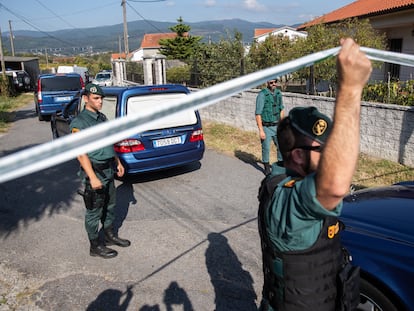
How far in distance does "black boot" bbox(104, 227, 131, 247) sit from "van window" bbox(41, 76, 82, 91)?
38.2 feet

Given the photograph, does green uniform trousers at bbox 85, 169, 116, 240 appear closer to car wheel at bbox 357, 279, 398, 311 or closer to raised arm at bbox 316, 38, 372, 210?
car wheel at bbox 357, 279, 398, 311

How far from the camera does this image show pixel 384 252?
2363 mm

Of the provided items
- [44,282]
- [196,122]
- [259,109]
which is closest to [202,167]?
[196,122]

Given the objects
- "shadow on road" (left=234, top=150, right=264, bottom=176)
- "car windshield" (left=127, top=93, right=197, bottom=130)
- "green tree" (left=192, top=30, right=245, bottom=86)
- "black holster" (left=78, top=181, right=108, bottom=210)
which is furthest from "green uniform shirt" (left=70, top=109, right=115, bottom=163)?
"green tree" (left=192, top=30, right=245, bottom=86)

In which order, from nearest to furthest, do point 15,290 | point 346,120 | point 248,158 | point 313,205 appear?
1. point 346,120
2. point 313,205
3. point 15,290
4. point 248,158

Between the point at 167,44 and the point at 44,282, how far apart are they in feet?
124

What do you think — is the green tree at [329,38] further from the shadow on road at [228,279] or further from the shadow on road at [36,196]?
the shadow on road at [228,279]

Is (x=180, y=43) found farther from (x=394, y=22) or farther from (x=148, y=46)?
(x=148, y=46)

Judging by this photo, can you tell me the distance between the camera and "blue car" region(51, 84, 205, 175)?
6.09 metres

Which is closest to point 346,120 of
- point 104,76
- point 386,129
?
Result: point 386,129

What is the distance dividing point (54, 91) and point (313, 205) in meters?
14.9

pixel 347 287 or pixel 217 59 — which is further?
pixel 217 59

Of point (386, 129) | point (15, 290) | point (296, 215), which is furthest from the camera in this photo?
point (386, 129)

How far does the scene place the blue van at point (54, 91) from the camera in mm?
14336
